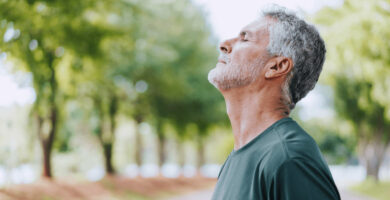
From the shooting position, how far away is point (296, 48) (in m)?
1.58

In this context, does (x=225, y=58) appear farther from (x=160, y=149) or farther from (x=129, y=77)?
(x=160, y=149)

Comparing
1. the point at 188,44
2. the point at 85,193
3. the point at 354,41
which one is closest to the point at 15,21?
the point at 85,193

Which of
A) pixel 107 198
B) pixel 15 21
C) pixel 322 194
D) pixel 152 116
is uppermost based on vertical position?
pixel 152 116

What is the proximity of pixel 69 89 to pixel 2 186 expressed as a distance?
4568mm

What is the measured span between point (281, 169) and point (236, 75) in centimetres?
52

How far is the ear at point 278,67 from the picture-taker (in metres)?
1.58

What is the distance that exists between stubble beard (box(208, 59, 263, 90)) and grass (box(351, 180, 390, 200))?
57.5 ft

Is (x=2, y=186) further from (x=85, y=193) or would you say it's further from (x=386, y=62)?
(x=386, y=62)

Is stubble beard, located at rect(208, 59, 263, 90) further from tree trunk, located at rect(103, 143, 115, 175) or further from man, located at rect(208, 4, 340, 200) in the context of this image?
tree trunk, located at rect(103, 143, 115, 175)

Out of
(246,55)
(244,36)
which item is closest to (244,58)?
(246,55)

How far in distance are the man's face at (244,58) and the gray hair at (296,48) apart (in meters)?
0.04

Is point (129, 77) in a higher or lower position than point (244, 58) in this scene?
higher

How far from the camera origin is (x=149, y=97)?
72.0ft

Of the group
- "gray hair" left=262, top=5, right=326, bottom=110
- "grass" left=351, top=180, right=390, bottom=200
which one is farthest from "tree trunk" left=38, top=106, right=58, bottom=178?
"gray hair" left=262, top=5, right=326, bottom=110
